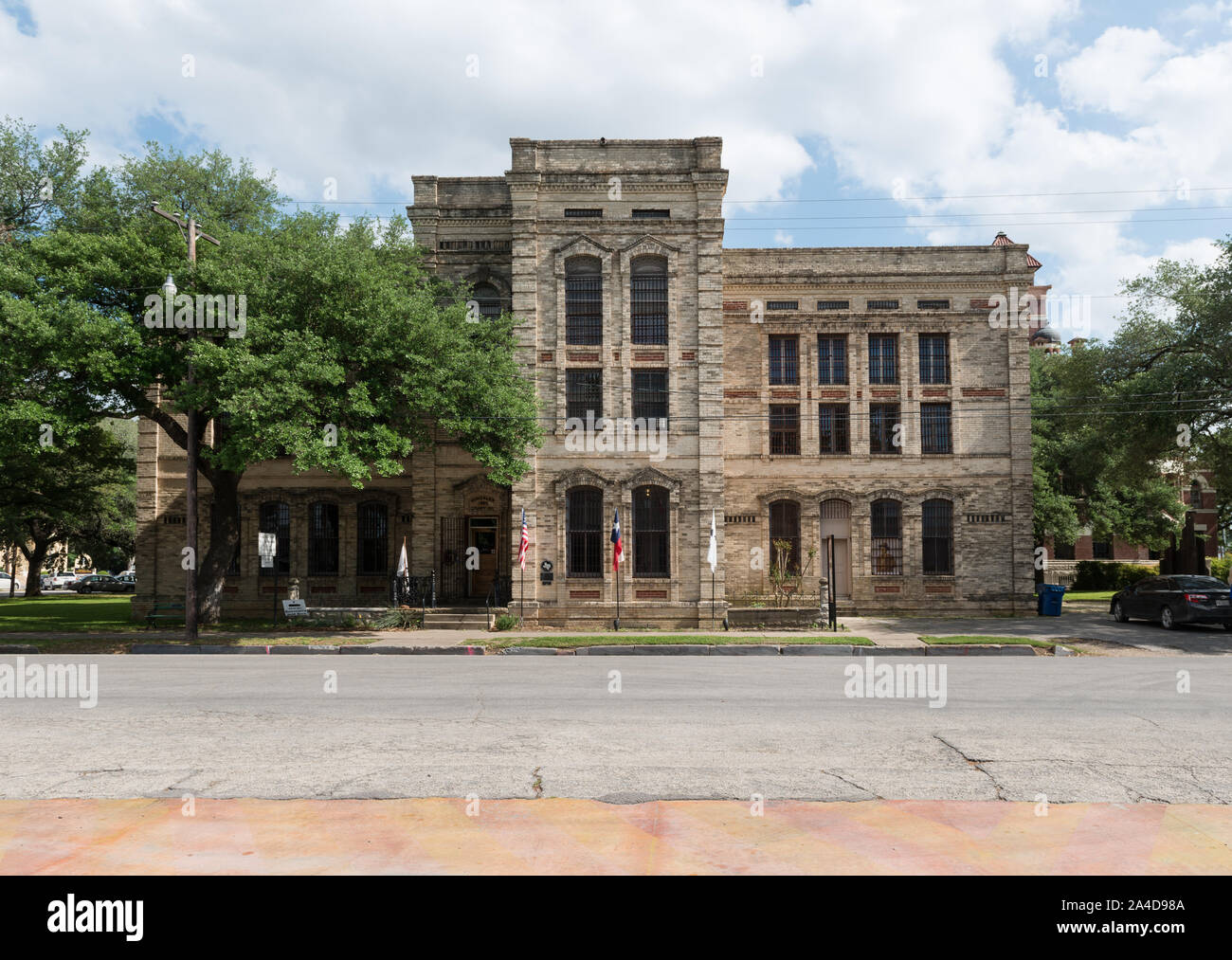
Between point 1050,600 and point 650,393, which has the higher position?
point 650,393

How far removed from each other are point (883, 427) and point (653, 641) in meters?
13.6

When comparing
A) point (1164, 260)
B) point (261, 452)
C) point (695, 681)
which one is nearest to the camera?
point (695, 681)

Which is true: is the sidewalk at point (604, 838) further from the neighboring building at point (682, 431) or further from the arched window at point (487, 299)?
the arched window at point (487, 299)

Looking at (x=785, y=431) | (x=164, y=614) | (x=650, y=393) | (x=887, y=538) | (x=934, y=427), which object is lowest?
(x=164, y=614)

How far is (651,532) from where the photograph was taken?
2675cm

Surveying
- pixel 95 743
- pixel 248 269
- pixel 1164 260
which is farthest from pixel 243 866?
pixel 1164 260

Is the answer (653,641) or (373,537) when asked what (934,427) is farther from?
(373,537)

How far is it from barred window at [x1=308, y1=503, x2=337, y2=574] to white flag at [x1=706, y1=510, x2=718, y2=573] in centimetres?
1302

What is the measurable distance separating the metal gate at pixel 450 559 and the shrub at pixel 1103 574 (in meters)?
38.1

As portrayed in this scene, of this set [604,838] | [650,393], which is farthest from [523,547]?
[604,838]

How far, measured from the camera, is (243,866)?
537cm

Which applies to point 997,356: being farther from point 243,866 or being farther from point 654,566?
point 243,866

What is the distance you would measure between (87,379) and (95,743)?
16185 mm

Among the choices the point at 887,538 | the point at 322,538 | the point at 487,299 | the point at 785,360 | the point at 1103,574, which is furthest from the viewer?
the point at 1103,574
